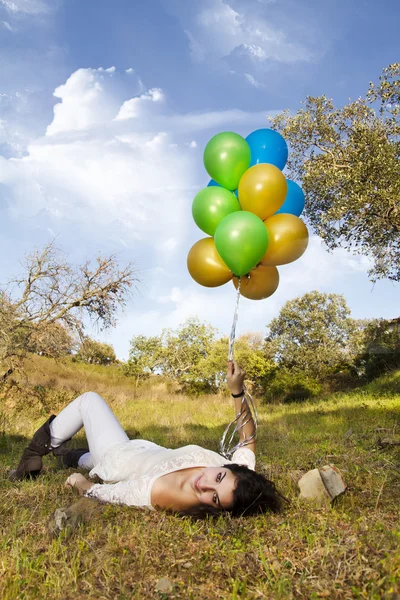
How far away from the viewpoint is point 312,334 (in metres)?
25.6

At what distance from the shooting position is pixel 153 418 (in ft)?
37.3

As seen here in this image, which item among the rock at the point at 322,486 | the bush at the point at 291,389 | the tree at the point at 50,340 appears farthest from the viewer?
the bush at the point at 291,389

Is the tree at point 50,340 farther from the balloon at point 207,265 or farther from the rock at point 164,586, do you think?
the rock at point 164,586

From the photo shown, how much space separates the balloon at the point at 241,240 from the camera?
4363 mm

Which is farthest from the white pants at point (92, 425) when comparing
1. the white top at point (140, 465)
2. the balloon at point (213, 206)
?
the balloon at point (213, 206)

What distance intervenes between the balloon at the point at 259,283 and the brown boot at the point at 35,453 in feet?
8.31

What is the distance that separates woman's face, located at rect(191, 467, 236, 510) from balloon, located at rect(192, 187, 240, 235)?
2774 mm

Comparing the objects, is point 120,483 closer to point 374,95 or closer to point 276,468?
point 276,468

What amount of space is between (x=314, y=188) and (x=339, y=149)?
1320 millimetres

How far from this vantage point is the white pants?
401 cm

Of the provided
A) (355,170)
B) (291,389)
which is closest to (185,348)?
(291,389)

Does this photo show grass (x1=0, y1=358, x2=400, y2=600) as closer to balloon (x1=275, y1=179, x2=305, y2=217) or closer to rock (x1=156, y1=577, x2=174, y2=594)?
rock (x1=156, y1=577, x2=174, y2=594)

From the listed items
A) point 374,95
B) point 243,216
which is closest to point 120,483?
point 243,216

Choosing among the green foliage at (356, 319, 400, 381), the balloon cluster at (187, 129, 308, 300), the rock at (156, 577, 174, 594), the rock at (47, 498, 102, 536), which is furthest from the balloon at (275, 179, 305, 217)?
the green foliage at (356, 319, 400, 381)
